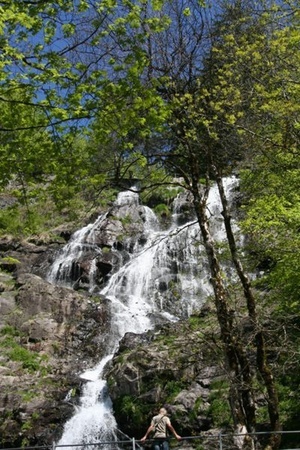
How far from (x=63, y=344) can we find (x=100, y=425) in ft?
19.4

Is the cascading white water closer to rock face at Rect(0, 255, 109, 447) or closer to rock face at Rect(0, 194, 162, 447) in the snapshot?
rock face at Rect(0, 194, 162, 447)

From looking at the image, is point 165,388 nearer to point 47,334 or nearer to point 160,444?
point 160,444

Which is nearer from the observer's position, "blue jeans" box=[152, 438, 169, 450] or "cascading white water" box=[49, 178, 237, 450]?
"blue jeans" box=[152, 438, 169, 450]

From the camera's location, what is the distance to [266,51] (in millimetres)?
13078

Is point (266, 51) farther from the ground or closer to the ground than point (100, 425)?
farther from the ground

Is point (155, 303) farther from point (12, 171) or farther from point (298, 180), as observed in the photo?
point (12, 171)

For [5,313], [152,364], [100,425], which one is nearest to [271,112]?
[152,364]

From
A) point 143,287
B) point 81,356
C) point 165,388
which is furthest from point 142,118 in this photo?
point 143,287

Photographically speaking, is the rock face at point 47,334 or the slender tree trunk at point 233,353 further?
the rock face at point 47,334

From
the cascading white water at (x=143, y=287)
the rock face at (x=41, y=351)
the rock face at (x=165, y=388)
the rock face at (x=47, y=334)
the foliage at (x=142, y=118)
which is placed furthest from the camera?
the cascading white water at (x=143, y=287)

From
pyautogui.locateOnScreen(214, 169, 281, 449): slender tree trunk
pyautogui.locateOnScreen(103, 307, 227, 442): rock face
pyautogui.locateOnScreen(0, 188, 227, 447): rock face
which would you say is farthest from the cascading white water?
pyautogui.locateOnScreen(214, 169, 281, 449): slender tree trunk

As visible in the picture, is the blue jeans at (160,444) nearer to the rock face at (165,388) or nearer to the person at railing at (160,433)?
the person at railing at (160,433)

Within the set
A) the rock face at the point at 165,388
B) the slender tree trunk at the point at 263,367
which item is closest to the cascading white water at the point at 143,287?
the rock face at the point at 165,388

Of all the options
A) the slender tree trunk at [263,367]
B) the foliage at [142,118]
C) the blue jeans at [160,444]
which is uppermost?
the foliage at [142,118]
